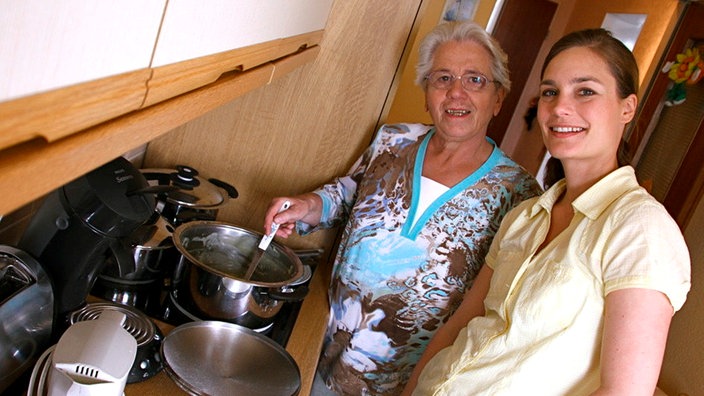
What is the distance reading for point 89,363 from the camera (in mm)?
785

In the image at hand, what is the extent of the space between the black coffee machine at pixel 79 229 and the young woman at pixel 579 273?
65 cm

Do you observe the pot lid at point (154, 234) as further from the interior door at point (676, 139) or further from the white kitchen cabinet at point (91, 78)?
the interior door at point (676, 139)

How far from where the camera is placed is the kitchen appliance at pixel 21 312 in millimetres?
871

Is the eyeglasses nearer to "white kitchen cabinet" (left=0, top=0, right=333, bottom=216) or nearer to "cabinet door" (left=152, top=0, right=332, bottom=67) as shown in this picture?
"cabinet door" (left=152, top=0, right=332, bottom=67)

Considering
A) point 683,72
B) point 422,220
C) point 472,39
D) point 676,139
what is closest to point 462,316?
point 422,220

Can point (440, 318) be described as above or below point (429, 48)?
below

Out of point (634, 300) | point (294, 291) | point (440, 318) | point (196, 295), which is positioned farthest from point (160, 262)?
point (634, 300)

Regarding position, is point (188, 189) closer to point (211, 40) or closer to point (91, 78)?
point (211, 40)

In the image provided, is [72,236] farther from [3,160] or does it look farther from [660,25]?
[660,25]

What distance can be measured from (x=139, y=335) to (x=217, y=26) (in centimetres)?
60

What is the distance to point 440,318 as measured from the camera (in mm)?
1494

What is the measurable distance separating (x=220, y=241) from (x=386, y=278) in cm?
41

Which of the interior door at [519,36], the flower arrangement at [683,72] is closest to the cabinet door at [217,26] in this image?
the flower arrangement at [683,72]

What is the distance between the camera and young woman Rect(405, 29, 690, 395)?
2.96 ft
